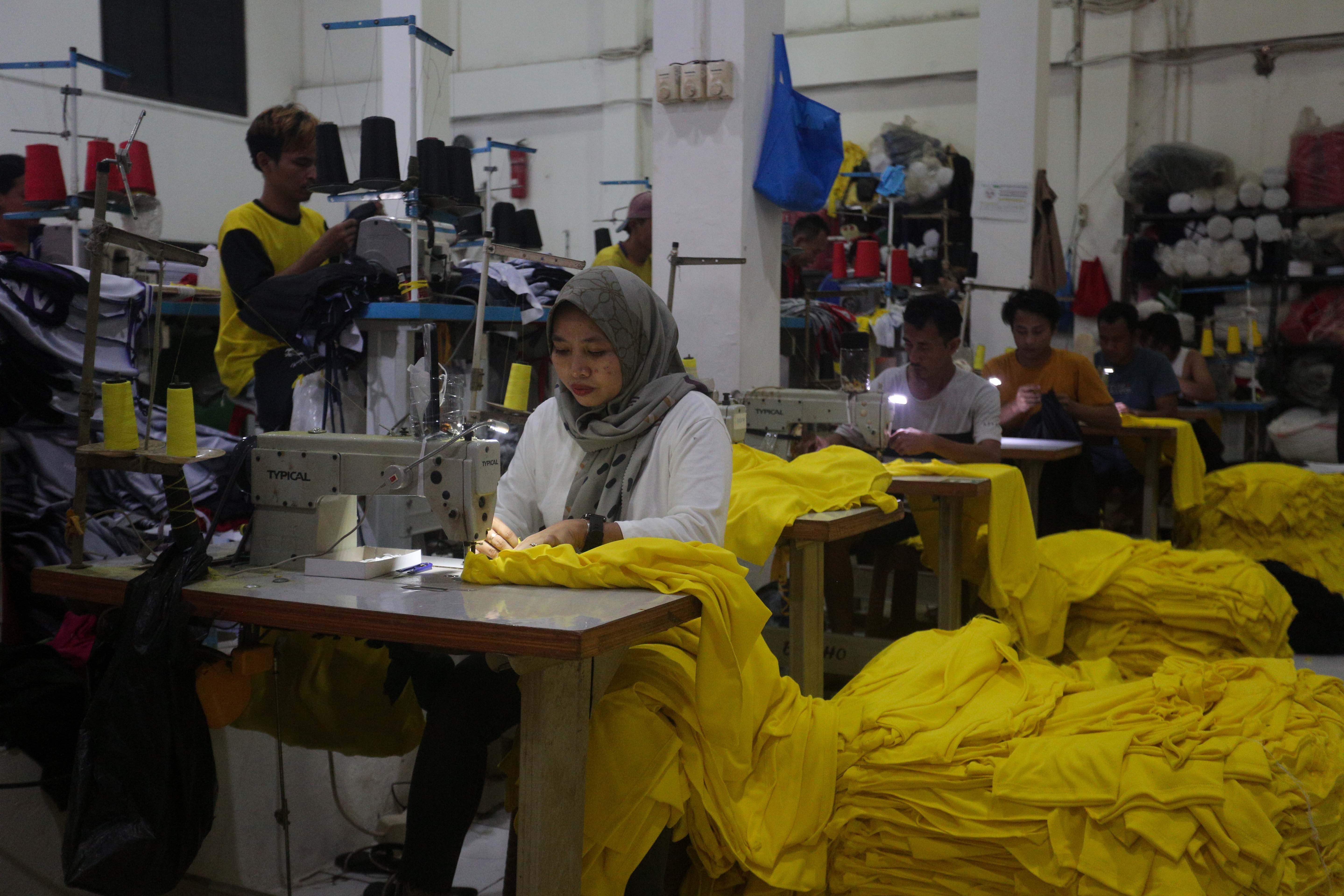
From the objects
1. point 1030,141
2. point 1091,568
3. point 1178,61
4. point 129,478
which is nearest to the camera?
point 129,478

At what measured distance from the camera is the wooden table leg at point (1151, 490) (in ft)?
16.6

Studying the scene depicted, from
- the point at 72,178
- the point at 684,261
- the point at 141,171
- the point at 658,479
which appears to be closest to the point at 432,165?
the point at 684,261

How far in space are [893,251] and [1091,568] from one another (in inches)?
149

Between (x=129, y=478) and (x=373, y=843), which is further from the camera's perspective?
(x=129, y=478)

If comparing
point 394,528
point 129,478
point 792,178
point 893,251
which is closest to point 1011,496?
point 792,178

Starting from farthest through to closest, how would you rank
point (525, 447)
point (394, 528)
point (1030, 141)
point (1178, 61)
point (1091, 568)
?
point (1178, 61) < point (1030, 141) < point (1091, 568) < point (394, 528) < point (525, 447)

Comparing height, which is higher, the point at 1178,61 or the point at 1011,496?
the point at 1178,61

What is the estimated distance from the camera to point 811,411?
3.50 metres

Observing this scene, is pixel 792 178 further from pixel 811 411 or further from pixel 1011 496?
pixel 1011 496

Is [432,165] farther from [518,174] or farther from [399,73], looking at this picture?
[518,174]

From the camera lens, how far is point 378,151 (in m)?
3.75

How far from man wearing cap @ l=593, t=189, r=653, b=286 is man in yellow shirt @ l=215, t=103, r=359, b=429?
155cm

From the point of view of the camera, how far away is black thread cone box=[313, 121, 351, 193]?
351 cm

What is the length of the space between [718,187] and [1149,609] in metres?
2.17
